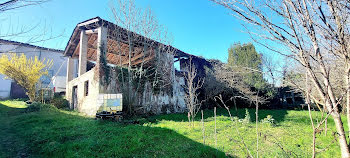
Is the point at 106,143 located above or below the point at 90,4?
below

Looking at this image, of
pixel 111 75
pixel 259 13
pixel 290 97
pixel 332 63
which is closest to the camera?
pixel 259 13

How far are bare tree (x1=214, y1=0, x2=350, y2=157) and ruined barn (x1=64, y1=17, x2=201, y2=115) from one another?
7.64m

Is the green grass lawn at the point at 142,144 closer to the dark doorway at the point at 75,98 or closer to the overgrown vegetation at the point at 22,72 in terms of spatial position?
the dark doorway at the point at 75,98

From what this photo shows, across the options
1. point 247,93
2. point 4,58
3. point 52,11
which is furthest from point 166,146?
point 4,58

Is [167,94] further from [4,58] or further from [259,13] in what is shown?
[4,58]

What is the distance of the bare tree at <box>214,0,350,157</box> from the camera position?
5.27ft

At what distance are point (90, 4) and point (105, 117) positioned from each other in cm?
470

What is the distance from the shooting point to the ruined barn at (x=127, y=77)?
30.9ft

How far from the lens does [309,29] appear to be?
1791 mm

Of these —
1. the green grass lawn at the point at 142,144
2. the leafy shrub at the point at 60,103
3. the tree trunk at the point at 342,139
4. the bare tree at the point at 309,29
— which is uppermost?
the bare tree at the point at 309,29

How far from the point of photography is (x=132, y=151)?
3957 millimetres

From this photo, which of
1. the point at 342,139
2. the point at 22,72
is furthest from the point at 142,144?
the point at 22,72

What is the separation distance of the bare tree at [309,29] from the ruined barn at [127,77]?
7636 mm

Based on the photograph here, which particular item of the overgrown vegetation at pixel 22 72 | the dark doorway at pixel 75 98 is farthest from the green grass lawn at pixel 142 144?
the overgrown vegetation at pixel 22 72
